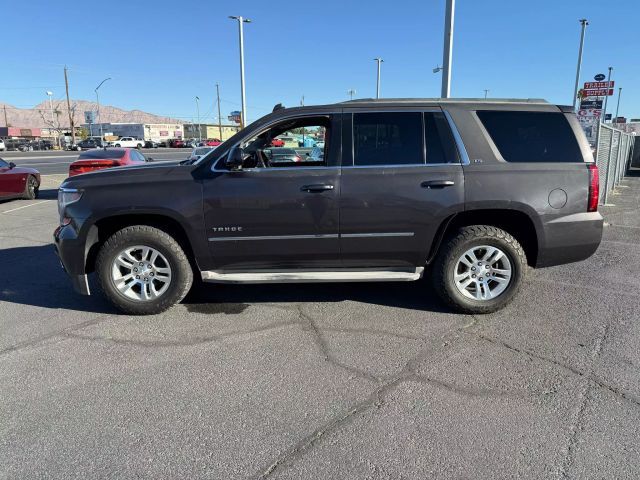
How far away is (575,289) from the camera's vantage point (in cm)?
532

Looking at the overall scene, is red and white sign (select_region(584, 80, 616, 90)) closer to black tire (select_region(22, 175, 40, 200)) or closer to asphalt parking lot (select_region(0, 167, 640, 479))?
asphalt parking lot (select_region(0, 167, 640, 479))

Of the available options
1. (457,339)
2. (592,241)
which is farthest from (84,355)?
(592,241)

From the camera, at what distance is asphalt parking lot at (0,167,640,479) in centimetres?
255

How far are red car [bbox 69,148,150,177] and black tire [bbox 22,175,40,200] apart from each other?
1.20 meters

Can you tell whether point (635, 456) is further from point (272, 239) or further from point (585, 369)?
point (272, 239)

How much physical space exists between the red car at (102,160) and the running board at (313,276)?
9780 mm

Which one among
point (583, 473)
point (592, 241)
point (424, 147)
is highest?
point (424, 147)

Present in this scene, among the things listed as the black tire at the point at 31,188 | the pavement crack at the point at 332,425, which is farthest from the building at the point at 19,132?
the pavement crack at the point at 332,425

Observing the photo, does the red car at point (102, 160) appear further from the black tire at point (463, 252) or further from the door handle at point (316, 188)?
the black tire at point (463, 252)

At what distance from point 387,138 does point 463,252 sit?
4.21 feet

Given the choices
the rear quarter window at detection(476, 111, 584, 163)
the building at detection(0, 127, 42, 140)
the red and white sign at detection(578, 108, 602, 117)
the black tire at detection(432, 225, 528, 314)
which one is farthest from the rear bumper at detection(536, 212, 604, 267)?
the building at detection(0, 127, 42, 140)

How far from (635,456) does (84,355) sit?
378 centimetres

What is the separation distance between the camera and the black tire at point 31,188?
13.2 metres

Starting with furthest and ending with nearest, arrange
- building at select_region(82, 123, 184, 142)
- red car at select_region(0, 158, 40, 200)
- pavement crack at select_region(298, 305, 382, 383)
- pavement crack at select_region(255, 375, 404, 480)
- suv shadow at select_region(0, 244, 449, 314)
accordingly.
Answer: building at select_region(82, 123, 184, 142) → red car at select_region(0, 158, 40, 200) → suv shadow at select_region(0, 244, 449, 314) → pavement crack at select_region(298, 305, 382, 383) → pavement crack at select_region(255, 375, 404, 480)
